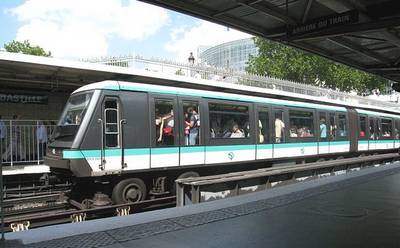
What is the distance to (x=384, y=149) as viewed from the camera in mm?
28219

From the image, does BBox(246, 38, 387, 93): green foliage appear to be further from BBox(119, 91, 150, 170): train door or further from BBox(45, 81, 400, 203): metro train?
BBox(119, 91, 150, 170): train door

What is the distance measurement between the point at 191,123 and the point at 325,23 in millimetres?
5107

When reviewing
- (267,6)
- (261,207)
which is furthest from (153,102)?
(261,207)

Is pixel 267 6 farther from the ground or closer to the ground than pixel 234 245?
farther from the ground

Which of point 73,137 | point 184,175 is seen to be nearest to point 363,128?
point 184,175

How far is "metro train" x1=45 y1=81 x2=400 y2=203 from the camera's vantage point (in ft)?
37.4

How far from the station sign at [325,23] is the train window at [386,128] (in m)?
19.6

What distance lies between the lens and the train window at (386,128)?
28266 millimetres

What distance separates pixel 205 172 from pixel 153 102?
314 centimetres

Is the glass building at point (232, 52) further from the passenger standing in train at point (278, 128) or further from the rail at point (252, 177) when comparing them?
the passenger standing in train at point (278, 128)

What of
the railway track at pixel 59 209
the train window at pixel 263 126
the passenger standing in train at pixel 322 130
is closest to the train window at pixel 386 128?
the passenger standing in train at pixel 322 130

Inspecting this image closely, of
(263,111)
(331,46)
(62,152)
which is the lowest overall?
(62,152)

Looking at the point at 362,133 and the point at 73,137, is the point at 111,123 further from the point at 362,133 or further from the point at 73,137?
the point at 362,133

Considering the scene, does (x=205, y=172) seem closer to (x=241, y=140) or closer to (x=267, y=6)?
(x=241, y=140)
